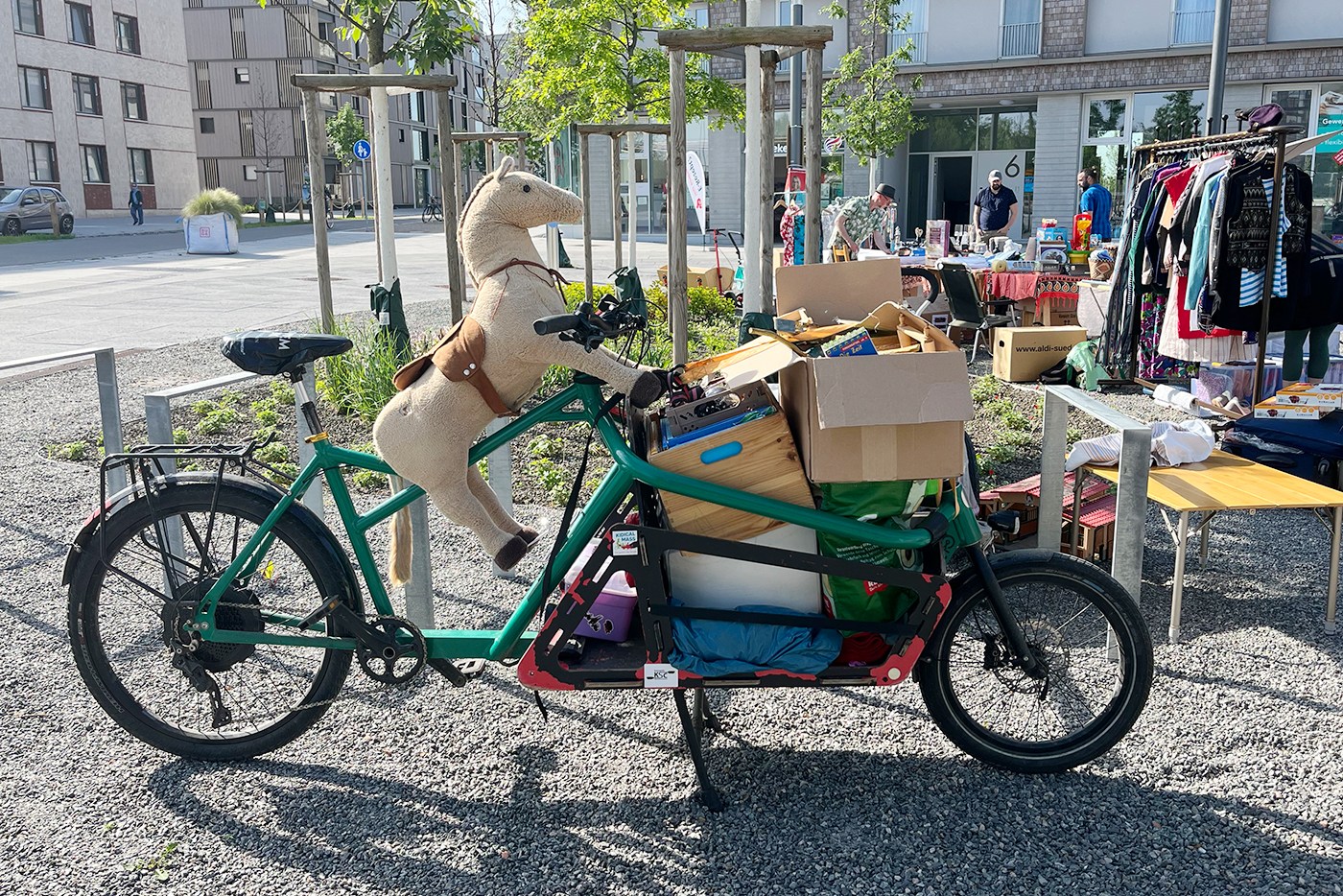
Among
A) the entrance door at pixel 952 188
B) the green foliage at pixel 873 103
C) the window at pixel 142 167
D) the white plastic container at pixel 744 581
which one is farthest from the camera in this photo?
the window at pixel 142 167

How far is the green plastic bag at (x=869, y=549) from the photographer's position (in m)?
2.98

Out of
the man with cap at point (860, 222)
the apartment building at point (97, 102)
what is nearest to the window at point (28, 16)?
the apartment building at point (97, 102)

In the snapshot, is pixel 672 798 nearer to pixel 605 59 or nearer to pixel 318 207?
pixel 318 207

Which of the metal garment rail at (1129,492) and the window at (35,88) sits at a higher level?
the window at (35,88)

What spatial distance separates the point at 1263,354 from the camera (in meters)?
6.46

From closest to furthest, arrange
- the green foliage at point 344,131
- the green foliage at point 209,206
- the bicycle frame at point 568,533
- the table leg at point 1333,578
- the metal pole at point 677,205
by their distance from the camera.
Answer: the bicycle frame at point 568,533, the table leg at point 1333,578, the metal pole at point 677,205, the green foliage at point 209,206, the green foliage at point 344,131

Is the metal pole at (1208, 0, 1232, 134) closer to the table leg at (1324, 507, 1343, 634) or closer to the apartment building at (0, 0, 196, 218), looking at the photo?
the table leg at (1324, 507, 1343, 634)

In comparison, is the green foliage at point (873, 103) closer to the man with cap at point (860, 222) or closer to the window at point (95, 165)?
the man with cap at point (860, 222)

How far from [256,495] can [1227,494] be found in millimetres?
3524

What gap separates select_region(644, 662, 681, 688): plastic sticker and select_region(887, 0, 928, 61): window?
31102 millimetres

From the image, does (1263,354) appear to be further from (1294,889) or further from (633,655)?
(633,655)

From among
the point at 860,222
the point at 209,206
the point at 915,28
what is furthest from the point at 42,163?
the point at 860,222

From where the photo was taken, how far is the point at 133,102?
49.5 metres

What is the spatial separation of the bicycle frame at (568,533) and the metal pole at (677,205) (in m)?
3.73
